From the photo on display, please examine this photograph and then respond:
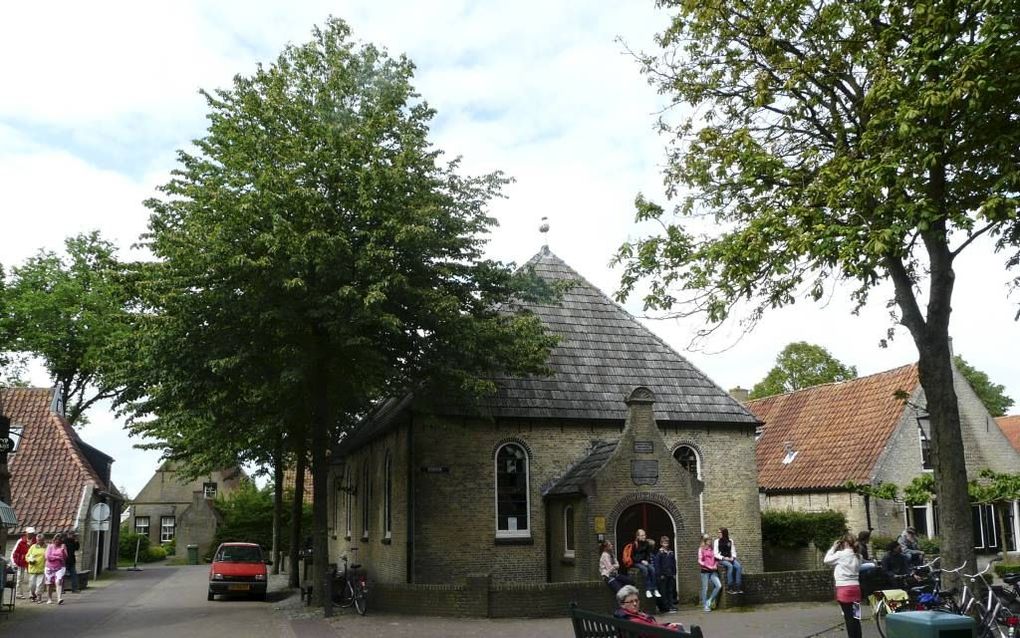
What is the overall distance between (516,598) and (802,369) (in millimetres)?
40017

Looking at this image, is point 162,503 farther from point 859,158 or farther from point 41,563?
point 859,158

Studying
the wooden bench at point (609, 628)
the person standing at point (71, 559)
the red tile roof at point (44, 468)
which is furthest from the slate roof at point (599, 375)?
the red tile roof at point (44, 468)

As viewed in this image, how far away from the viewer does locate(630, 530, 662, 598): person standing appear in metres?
18.2

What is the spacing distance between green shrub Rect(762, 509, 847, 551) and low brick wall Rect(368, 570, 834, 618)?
21.9 ft

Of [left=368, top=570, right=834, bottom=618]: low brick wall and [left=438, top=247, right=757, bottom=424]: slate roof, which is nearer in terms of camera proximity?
[left=368, top=570, right=834, bottom=618]: low brick wall

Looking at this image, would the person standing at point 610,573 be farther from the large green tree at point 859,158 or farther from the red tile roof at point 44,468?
the red tile roof at point 44,468

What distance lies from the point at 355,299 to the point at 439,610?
665 centimetres

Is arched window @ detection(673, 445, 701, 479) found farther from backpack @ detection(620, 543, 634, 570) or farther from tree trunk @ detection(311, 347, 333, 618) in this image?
tree trunk @ detection(311, 347, 333, 618)

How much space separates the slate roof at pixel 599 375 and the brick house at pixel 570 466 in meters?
0.04

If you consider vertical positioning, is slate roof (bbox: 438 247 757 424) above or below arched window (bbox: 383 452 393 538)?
above

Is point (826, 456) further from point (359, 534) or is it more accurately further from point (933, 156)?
point (933, 156)

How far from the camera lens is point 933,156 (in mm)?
11336

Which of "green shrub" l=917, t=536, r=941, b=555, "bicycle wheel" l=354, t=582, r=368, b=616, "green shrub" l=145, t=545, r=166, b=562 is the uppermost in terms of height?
"green shrub" l=917, t=536, r=941, b=555

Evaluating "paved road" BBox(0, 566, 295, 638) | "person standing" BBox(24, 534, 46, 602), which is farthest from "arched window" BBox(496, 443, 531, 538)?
"person standing" BBox(24, 534, 46, 602)
